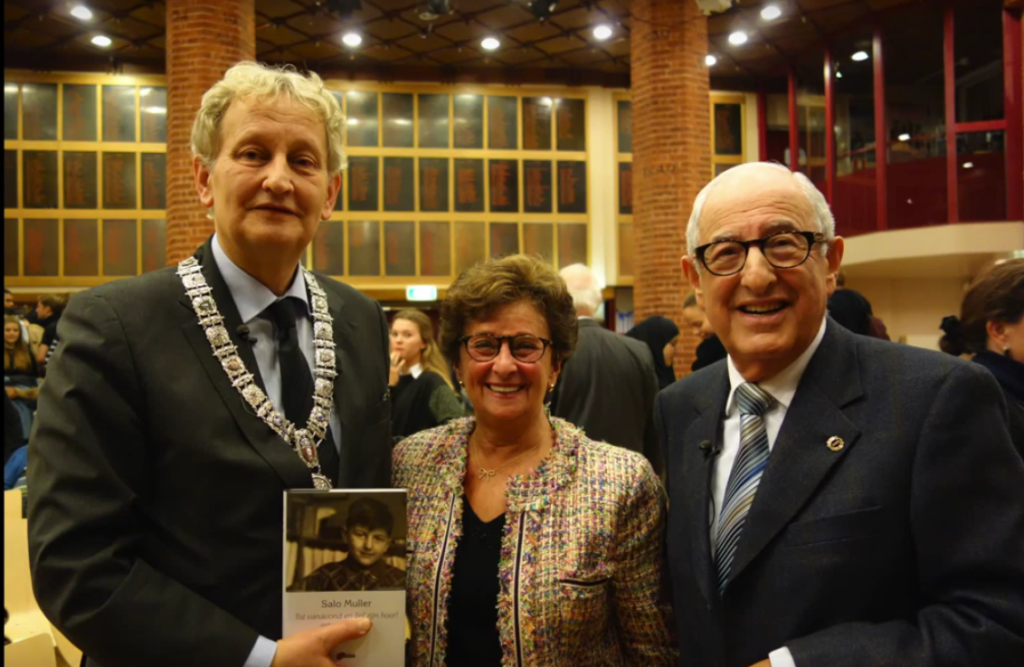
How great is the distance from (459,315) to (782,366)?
784 mm

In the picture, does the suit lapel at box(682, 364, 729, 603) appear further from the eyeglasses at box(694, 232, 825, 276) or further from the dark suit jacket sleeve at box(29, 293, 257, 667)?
the dark suit jacket sleeve at box(29, 293, 257, 667)

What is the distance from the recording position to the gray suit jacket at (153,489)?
1385 mm

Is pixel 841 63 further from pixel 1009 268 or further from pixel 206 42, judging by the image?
pixel 1009 268

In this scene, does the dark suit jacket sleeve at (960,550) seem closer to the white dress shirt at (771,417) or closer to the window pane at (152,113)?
the white dress shirt at (771,417)

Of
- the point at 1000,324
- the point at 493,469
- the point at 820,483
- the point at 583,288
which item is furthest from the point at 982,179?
the point at 820,483

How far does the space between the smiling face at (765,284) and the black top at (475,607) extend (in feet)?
2.40

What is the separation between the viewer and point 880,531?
1.38 m

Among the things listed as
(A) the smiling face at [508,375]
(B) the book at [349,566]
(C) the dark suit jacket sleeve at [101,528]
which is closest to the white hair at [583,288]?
(A) the smiling face at [508,375]

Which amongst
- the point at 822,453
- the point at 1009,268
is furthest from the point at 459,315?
the point at 1009,268

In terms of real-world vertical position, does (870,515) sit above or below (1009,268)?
below

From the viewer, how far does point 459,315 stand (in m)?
1.99

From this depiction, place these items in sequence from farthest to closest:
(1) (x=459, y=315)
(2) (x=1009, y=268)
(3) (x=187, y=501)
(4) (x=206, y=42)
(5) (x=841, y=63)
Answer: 1. (5) (x=841, y=63)
2. (4) (x=206, y=42)
3. (2) (x=1009, y=268)
4. (1) (x=459, y=315)
5. (3) (x=187, y=501)

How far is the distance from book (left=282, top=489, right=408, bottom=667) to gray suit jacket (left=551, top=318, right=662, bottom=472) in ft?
7.72

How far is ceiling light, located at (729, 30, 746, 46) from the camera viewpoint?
11.2 metres
